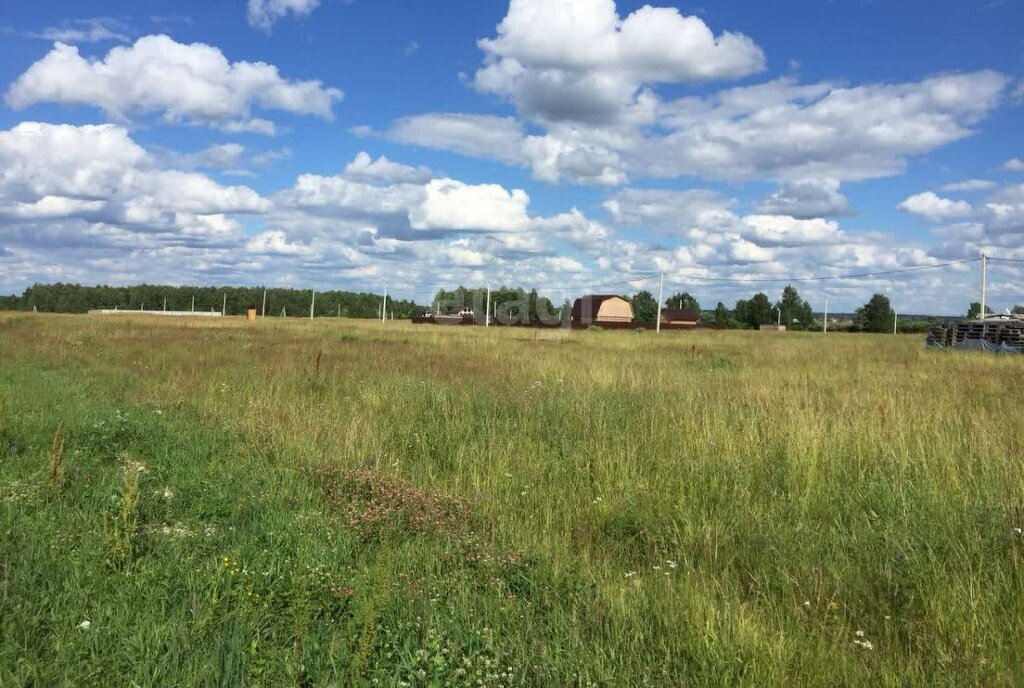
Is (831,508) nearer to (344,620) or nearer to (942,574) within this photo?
(942,574)

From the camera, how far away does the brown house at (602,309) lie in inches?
3428

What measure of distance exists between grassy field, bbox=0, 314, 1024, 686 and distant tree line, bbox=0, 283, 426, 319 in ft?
384

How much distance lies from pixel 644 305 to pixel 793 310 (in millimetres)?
25352

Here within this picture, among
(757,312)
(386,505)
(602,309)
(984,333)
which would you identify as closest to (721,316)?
(757,312)

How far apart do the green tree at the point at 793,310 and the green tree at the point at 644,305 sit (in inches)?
828

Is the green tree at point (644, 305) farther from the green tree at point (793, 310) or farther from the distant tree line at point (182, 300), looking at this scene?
the distant tree line at point (182, 300)

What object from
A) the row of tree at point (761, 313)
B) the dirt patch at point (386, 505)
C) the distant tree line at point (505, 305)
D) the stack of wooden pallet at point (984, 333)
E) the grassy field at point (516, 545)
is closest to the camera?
the grassy field at point (516, 545)

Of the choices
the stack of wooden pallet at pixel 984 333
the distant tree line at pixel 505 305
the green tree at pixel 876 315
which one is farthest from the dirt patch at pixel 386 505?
the green tree at pixel 876 315

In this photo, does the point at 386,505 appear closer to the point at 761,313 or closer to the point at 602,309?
the point at 602,309

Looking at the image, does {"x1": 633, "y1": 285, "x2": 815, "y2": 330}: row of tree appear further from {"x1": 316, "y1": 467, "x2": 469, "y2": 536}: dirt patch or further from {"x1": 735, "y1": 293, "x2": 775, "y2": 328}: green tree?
{"x1": 316, "y1": 467, "x2": 469, "y2": 536}: dirt patch

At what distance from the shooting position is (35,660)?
2.77m

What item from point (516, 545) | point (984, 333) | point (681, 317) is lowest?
point (516, 545)

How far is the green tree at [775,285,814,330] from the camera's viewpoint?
107562 mm

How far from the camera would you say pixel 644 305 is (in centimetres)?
11581
